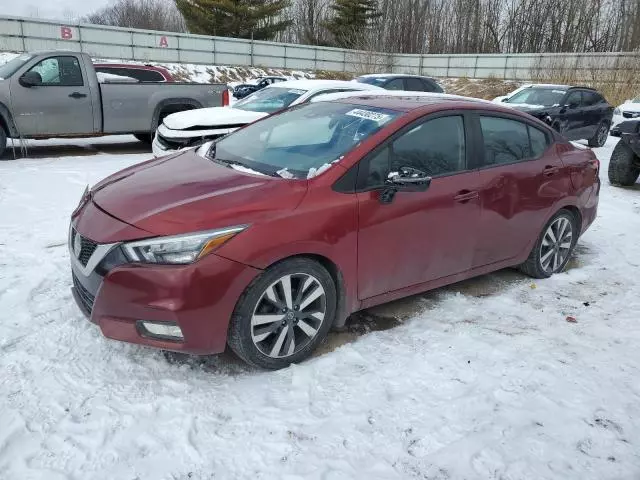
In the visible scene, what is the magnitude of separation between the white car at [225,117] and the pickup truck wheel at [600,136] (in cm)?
809

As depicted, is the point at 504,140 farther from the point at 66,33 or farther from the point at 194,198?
the point at 66,33

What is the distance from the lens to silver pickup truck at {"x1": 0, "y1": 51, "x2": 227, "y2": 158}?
8781 mm

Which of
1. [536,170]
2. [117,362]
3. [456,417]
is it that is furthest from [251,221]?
[536,170]

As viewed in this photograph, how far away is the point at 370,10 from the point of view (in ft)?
164

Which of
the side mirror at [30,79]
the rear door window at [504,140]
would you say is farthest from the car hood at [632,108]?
the side mirror at [30,79]

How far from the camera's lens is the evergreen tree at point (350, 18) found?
49.0 metres

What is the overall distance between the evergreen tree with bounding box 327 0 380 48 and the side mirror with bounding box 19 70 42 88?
4302 cm

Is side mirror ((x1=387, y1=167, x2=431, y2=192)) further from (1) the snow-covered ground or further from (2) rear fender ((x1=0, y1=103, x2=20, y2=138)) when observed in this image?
(2) rear fender ((x1=0, y1=103, x2=20, y2=138))

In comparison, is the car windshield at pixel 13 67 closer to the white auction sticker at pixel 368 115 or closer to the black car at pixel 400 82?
the white auction sticker at pixel 368 115

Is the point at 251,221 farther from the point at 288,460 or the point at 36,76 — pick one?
the point at 36,76

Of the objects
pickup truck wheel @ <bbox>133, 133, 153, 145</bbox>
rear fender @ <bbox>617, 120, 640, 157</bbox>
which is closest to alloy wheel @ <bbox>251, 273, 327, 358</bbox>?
rear fender @ <bbox>617, 120, 640, 157</bbox>

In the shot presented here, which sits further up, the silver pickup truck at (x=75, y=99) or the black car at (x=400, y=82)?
the black car at (x=400, y=82)

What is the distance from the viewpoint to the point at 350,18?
162 ft

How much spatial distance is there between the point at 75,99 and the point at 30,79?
2.39 feet
